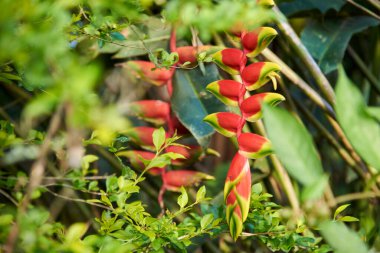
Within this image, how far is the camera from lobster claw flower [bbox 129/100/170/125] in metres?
0.77

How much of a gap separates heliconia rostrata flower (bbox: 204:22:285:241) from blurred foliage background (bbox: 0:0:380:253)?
4 cm

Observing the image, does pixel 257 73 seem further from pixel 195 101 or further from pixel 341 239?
pixel 341 239

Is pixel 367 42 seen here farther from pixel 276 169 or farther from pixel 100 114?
pixel 100 114

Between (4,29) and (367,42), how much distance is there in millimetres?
1002

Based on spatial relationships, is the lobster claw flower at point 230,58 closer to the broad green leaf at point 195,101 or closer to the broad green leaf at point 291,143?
the broad green leaf at point 195,101

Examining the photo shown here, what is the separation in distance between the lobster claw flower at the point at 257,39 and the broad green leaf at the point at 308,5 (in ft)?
1.20

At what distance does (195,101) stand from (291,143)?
0.49 metres

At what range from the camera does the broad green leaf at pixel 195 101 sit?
757 millimetres

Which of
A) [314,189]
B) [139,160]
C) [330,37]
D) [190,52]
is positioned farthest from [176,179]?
[314,189]

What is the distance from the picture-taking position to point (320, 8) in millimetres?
947

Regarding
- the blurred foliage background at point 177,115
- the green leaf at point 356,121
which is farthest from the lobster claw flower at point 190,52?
the green leaf at point 356,121

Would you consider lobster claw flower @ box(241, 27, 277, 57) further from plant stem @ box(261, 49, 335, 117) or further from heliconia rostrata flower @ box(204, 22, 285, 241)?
plant stem @ box(261, 49, 335, 117)

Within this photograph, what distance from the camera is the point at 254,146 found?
585mm

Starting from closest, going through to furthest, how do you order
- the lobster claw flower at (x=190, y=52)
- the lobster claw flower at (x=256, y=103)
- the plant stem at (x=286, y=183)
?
the lobster claw flower at (x=256, y=103) → the lobster claw flower at (x=190, y=52) → the plant stem at (x=286, y=183)
